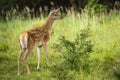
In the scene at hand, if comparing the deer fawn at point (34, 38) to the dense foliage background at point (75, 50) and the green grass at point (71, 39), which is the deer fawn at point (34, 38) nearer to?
the dense foliage background at point (75, 50)

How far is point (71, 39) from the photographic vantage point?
12930 millimetres

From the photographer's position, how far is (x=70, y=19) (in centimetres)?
1517

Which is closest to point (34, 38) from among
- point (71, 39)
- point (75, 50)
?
point (75, 50)

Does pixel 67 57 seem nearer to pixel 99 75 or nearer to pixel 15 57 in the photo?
pixel 99 75

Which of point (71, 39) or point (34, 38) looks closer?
point (34, 38)

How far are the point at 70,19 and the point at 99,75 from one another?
6.13m

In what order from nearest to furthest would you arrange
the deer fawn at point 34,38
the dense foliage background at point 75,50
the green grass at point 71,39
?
the dense foliage background at point 75,50
the green grass at point 71,39
the deer fawn at point 34,38

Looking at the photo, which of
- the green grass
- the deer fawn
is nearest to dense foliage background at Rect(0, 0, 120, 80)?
the green grass

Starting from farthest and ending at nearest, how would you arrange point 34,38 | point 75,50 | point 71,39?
1. point 71,39
2. point 34,38
3. point 75,50

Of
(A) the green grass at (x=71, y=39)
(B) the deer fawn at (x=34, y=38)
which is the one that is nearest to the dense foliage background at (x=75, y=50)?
(A) the green grass at (x=71, y=39)

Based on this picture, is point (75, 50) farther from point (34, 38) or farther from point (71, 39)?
point (71, 39)

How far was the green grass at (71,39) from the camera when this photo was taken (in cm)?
947

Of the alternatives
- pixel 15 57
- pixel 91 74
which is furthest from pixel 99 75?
pixel 15 57

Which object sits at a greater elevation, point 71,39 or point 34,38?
point 34,38
